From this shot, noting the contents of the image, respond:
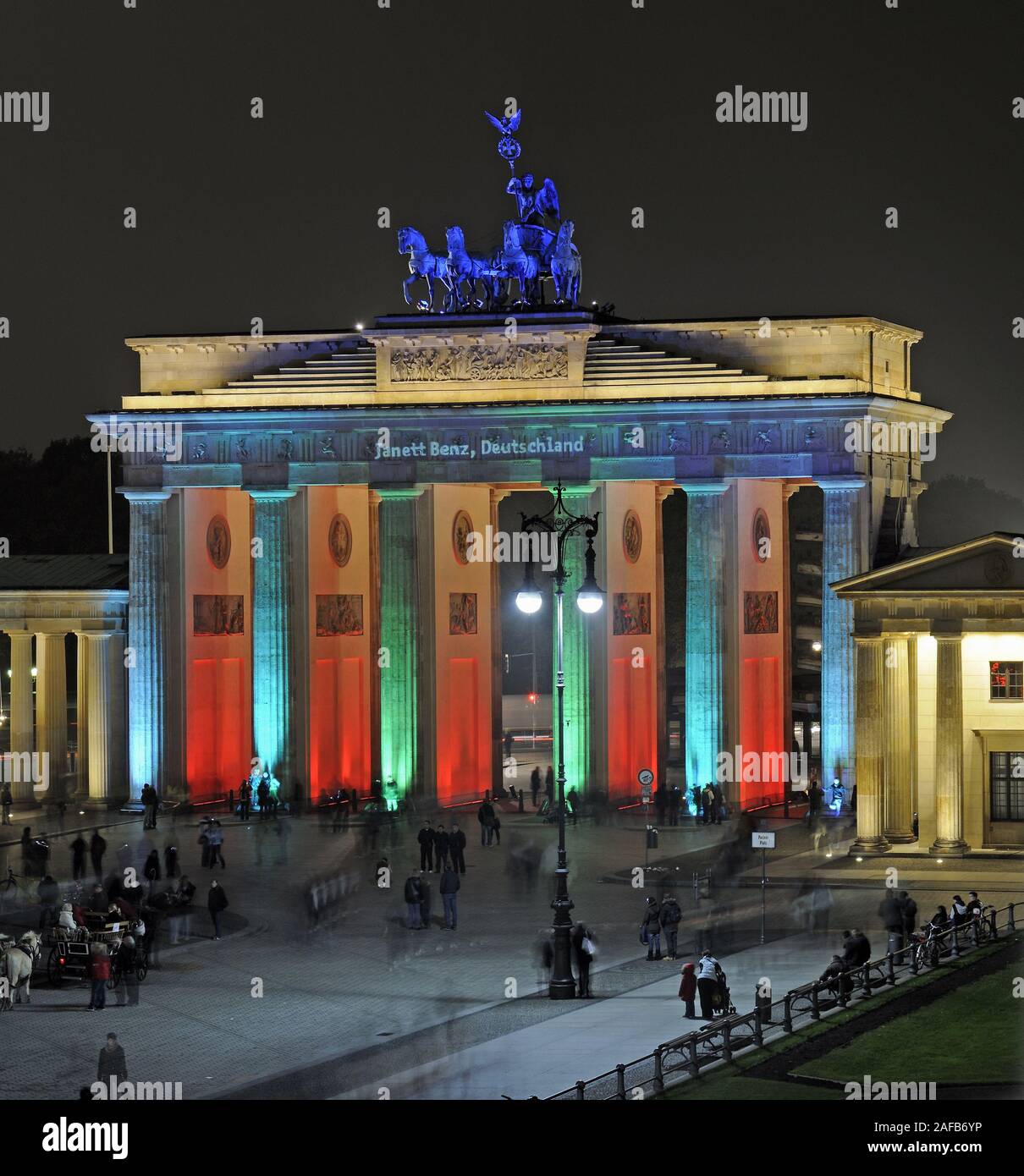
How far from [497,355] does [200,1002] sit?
121 feet

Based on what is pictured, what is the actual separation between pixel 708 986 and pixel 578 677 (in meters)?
36.3

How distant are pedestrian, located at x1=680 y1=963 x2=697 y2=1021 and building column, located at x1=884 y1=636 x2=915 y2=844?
22128mm

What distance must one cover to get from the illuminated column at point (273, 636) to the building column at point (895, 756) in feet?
77.3

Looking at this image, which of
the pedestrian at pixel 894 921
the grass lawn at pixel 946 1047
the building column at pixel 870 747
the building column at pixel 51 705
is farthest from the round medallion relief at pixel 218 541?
the grass lawn at pixel 946 1047

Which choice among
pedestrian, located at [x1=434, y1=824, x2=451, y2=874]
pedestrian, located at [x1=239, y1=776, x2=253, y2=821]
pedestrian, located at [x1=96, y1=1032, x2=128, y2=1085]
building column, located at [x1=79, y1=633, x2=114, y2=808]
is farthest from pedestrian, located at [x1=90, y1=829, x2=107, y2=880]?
pedestrian, located at [x1=96, y1=1032, x2=128, y2=1085]

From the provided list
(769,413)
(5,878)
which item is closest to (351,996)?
(5,878)

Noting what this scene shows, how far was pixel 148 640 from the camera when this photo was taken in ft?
262

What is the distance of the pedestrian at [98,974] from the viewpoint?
44.3m

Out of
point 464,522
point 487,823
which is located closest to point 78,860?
point 487,823

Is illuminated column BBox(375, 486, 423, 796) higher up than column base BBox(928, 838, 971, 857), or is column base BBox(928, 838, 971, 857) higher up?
illuminated column BBox(375, 486, 423, 796)

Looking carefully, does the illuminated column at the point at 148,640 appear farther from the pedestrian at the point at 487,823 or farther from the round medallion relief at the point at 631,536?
the round medallion relief at the point at 631,536

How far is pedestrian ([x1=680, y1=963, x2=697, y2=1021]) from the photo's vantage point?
41.9 meters

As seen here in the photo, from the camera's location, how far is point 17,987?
4488 cm

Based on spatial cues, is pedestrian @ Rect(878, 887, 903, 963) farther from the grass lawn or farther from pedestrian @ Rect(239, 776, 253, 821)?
pedestrian @ Rect(239, 776, 253, 821)
